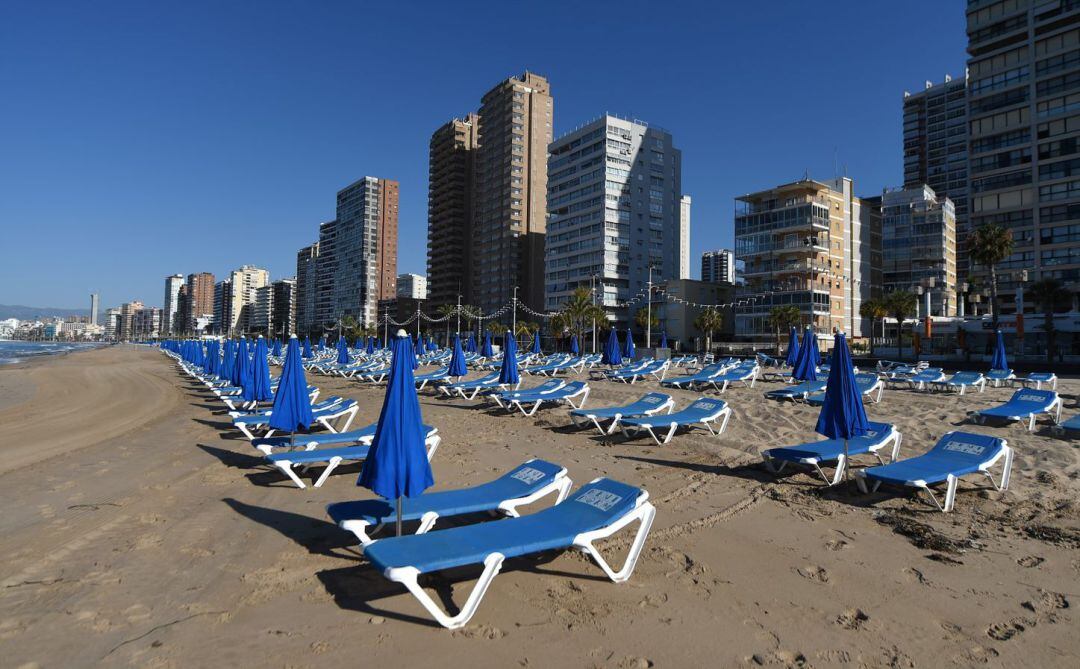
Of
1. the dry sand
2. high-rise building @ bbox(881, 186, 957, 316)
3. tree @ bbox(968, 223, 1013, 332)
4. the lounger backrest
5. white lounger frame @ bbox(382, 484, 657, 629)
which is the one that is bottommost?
the dry sand

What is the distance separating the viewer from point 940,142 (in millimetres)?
101562

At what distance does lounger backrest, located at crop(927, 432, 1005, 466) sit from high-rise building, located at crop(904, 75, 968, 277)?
323ft

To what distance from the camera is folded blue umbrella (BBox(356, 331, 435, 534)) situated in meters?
4.52

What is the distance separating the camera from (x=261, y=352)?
1184 cm

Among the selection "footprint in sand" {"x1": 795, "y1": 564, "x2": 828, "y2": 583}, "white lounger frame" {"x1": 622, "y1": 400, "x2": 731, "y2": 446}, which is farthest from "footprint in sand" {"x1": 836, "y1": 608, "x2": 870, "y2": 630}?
"white lounger frame" {"x1": 622, "y1": 400, "x2": 731, "y2": 446}

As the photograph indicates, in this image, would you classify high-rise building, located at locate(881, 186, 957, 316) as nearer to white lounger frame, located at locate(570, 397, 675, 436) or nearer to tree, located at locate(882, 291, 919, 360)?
tree, located at locate(882, 291, 919, 360)

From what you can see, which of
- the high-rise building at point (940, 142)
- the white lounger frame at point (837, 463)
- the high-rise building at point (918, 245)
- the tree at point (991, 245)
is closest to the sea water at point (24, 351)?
the white lounger frame at point (837, 463)

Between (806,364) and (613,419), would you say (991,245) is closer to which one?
(806,364)

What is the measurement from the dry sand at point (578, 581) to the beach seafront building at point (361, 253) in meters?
125

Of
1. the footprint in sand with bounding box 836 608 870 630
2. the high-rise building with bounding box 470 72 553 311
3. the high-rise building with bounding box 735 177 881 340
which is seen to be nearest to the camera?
the footprint in sand with bounding box 836 608 870 630

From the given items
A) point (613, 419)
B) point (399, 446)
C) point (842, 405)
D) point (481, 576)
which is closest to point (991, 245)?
point (613, 419)

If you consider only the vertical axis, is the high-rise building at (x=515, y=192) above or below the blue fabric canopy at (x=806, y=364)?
above

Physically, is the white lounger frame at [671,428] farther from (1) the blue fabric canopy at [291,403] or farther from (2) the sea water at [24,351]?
(2) the sea water at [24,351]

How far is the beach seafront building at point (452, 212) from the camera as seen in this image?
102 metres
